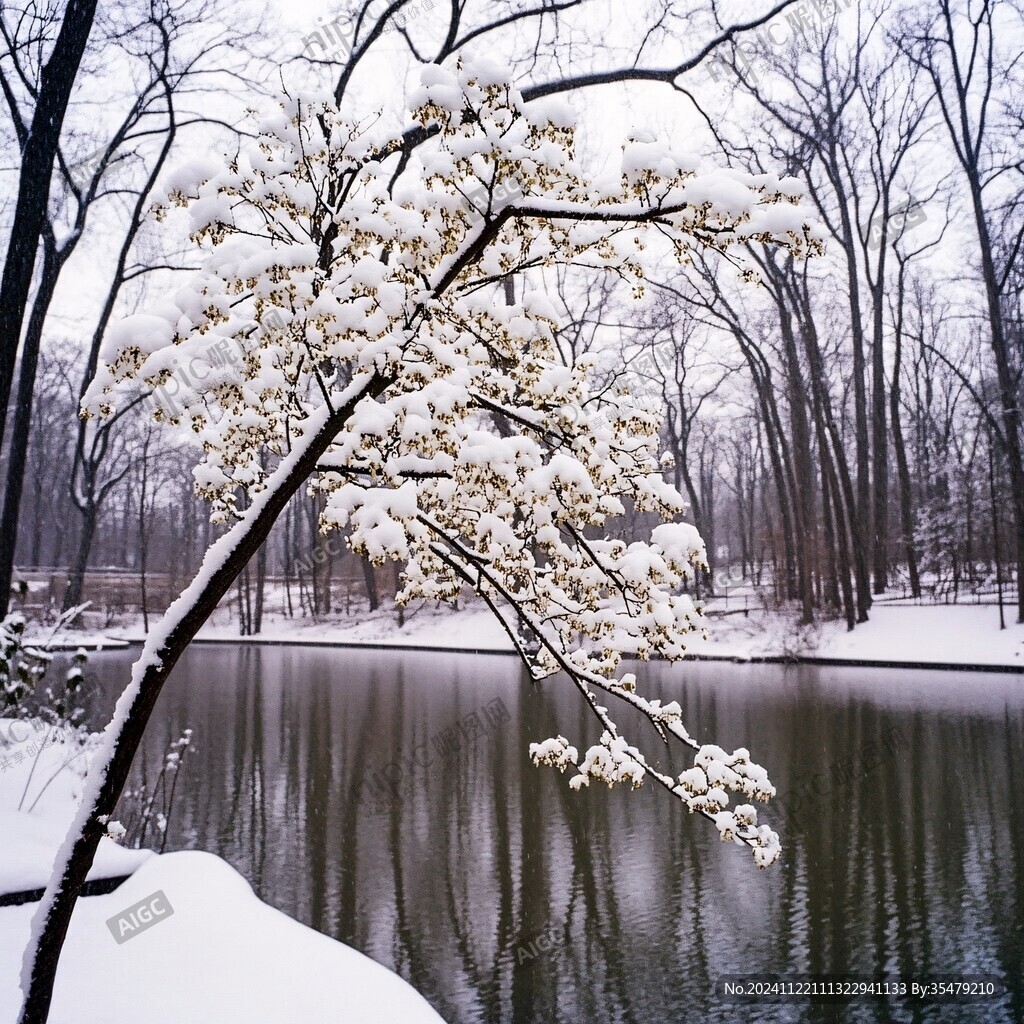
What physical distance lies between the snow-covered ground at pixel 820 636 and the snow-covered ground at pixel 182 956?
11566 millimetres

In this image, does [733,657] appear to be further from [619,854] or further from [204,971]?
[204,971]

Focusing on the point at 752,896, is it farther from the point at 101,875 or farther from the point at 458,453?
the point at 458,453

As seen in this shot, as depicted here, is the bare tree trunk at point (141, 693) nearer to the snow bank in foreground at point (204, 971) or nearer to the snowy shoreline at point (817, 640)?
the snow bank in foreground at point (204, 971)

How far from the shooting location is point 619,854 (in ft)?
26.3

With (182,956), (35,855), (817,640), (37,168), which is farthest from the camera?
(817,640)

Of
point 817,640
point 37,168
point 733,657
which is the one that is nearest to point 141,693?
point 37,168

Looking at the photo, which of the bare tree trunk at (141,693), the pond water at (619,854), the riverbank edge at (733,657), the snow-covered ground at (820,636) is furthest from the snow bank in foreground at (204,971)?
the snow-covered ground at (820,636)

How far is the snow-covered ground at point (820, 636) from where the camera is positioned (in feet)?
69.8

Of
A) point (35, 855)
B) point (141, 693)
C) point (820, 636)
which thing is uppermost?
point (141, 693)

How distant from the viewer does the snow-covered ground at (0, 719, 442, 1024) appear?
4.14 m

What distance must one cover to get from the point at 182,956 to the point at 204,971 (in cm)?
25

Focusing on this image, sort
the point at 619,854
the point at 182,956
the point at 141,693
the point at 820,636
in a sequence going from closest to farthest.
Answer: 1. the point at 141,693
2. the point at 182,956
3. the point at 619,854
4. the point at 820,636

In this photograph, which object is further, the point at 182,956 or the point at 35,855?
the point at 35,855

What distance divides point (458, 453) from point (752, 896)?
18.9 feet
